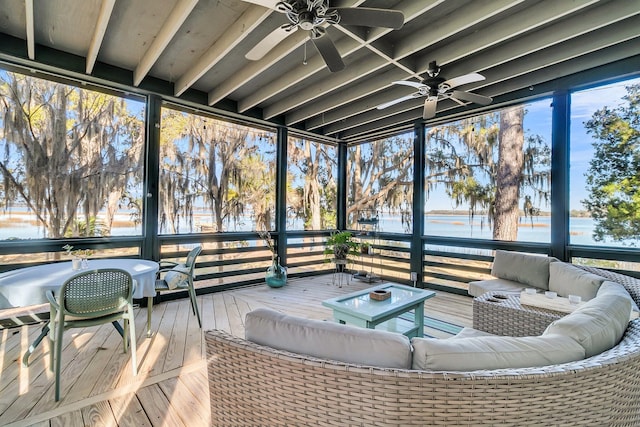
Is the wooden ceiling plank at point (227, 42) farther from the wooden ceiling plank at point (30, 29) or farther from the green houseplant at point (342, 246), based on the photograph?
the green houseplant at point (342, 246)

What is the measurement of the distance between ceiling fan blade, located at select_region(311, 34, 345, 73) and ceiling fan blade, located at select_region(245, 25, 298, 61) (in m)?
0.21

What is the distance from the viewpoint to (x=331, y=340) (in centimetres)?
112

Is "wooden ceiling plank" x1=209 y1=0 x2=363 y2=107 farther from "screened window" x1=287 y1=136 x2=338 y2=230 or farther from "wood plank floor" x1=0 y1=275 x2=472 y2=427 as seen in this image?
"wood plank floor" x1=0 y1=275 x2=472 y2=427

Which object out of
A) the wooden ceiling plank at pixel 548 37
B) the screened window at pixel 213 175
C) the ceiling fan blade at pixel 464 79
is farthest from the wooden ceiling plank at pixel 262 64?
the wooden ceiling plank at pixel 548 37

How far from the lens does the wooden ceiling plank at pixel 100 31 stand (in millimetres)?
2432

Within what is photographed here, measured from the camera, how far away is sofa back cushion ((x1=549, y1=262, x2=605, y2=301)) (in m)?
2.50

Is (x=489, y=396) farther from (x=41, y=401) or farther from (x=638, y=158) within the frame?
(x=638, y=158)

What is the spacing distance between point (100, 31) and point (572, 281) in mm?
5087

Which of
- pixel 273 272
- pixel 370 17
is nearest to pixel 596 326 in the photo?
pixel 370 17

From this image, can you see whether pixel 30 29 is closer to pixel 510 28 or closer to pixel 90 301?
pixel 90 301

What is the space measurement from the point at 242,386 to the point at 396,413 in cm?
63

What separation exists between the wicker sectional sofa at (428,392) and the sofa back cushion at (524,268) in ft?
8.07

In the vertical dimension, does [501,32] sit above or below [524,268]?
above

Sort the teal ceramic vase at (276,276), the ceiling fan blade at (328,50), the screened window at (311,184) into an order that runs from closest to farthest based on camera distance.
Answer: the ceiling fan blade at (328,50) → the teal ceramic vase at (276,276) → the screened window at (311,184)
